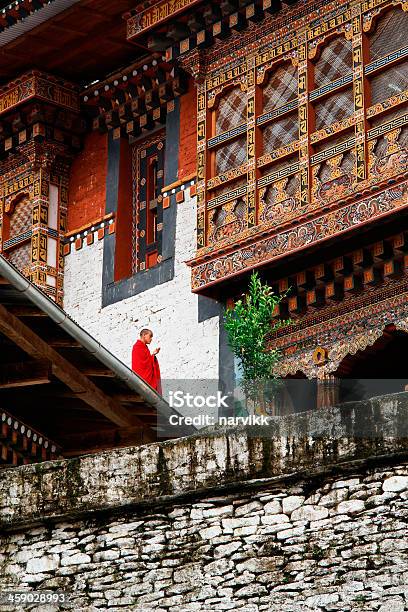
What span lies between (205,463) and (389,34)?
6.48m

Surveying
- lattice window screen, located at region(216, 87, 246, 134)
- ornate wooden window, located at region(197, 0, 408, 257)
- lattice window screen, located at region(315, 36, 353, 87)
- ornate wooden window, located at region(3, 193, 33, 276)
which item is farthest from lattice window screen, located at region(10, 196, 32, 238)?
lattice window screen, located at region(315, 36, 353, 87)

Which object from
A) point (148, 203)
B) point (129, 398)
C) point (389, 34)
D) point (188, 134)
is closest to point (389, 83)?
point (389, 34)

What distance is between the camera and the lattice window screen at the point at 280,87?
15.8 meters

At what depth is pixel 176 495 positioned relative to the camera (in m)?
9.59

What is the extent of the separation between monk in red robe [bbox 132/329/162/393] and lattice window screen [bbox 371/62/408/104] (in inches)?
115

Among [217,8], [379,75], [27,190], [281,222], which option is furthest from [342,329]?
[27,190]

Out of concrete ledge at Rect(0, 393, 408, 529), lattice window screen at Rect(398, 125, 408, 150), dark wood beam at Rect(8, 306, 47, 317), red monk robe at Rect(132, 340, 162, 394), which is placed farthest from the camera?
red monk robe at Rect(132, 340, 162, 394)

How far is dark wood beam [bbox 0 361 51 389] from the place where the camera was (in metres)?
13.1

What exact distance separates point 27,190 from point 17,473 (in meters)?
9.29

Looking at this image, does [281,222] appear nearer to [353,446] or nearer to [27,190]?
[27,190]

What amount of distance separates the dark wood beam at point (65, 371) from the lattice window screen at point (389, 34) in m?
3.92

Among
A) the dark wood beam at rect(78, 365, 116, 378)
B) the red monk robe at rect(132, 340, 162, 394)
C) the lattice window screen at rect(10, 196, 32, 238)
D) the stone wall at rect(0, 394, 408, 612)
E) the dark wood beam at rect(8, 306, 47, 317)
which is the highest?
the lattice window screen at rect(10, 196, 32, 238)

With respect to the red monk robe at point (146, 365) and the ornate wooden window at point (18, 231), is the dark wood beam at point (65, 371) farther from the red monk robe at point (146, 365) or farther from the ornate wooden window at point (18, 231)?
the ornate wooden window at point (18, 231)

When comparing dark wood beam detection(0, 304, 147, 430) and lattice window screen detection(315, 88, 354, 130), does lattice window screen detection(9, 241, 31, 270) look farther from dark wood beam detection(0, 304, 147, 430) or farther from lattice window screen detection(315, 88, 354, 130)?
dark wood beam detection(0, 304, 147, 430)
